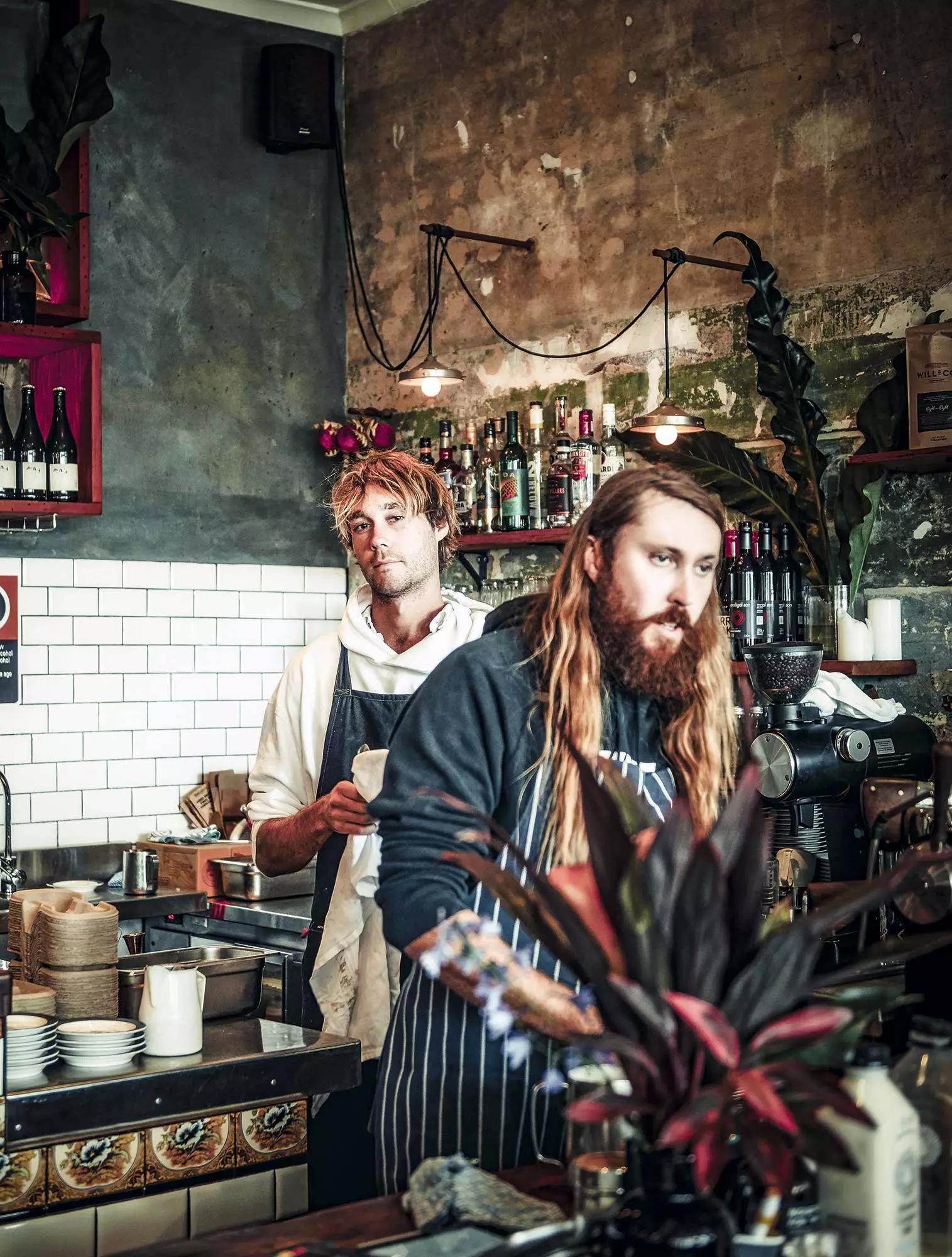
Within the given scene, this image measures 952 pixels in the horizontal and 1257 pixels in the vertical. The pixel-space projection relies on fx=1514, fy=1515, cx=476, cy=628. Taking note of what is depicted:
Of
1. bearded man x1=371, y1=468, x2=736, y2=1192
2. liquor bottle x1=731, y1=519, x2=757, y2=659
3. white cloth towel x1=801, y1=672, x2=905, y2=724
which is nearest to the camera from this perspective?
bearded man x1=371, y1=468, x2=736, y2=1192

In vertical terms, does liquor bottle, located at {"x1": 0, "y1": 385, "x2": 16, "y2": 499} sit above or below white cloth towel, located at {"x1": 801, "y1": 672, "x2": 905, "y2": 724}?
above

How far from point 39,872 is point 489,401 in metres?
2.37

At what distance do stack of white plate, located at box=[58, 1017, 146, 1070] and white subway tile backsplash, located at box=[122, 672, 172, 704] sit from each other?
3055 millimetres

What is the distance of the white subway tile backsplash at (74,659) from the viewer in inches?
211

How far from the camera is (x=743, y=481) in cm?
457

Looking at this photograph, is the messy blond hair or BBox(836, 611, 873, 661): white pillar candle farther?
BBox(836, 611, 873, 661): white pillar candle

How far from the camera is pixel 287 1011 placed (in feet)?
14.1

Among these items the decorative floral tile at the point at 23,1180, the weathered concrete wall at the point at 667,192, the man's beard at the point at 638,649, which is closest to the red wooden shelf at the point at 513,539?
the weathered concrete wall at the point at 667,192

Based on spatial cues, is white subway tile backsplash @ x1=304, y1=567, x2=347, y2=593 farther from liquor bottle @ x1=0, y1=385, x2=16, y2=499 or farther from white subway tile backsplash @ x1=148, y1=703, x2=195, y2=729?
liquor bottle @ x1=0, y1=385, x2=16, y2=499

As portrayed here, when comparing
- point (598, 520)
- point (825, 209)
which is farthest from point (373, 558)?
point (825, 209)

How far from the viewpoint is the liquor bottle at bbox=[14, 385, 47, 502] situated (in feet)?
16.6

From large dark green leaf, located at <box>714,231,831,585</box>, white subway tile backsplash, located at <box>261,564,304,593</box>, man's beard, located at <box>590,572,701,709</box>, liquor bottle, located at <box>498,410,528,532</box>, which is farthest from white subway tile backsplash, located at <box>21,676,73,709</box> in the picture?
man's beard, located at <box>590,572,701,709</box>

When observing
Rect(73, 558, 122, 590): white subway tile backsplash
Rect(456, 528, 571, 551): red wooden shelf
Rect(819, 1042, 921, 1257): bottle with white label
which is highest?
Rect(456, 528, 571, 551): red wooden shelf

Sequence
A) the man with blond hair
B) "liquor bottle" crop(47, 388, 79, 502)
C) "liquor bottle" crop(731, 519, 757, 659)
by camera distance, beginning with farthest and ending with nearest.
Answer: "liquor bottle" crop(47, 388, 79, 502)
"liquor bottle" crop(731, 519, 757, 659)
the man with blond hair
